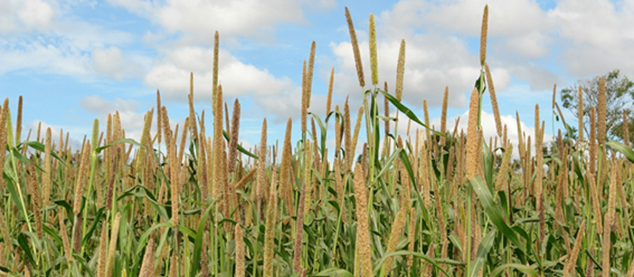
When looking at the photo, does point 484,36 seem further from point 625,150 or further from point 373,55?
point 625,150

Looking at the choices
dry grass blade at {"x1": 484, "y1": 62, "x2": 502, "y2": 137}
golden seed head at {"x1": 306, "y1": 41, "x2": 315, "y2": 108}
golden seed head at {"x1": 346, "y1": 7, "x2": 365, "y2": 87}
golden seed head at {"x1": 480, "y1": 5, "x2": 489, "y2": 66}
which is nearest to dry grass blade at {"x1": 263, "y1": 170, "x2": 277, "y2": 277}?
golden seed head at {"x1": 346, "y1": 7, "x2": 365, "y2": 87}

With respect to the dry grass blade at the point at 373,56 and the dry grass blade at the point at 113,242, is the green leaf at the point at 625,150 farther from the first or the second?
the dry grass blade at the point at 113,242

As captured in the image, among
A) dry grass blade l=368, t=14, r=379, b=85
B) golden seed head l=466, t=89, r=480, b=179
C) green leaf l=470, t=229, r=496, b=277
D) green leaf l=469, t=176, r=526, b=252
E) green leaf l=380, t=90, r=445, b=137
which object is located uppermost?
dry grass blade l=368, t=14, r=379, b=85

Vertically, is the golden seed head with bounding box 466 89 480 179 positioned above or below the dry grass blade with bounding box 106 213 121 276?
above

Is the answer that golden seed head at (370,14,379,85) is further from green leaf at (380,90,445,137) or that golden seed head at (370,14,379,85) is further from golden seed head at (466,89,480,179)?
golden seed head at (466,89,480,179)

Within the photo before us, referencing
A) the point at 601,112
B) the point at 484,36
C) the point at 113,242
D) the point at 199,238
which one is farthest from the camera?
the point at 601,112

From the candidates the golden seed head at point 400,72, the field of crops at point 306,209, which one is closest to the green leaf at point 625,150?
the field of crops at point 306,209

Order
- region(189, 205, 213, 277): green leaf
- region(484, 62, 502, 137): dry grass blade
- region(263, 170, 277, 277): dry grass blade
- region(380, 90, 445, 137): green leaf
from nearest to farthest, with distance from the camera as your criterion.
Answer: region(263, 170, 277, 277): dry grass blade
region(189, 205, 213, 277): green leaf
region(380, 90, 445, 137): green leaf
region(484, 62, 502, 137): dry grass blade

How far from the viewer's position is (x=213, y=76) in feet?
5.98

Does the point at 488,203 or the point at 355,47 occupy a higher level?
the point at 355,47

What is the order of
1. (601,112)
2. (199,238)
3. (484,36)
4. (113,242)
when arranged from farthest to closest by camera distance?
(601,112), (484,36), (199,238), (113,242)

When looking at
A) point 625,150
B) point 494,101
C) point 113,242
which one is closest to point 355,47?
point 494,101

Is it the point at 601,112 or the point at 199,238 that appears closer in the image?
the point at 199,238

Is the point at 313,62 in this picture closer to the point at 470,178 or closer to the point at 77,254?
the point at 470,178
